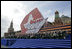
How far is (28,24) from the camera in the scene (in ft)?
78.7

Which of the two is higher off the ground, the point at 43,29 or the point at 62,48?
the point at 43,29

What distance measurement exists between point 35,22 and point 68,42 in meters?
13.1

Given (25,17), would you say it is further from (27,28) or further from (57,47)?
(57,47)

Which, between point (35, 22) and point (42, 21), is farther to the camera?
point (35, 22)

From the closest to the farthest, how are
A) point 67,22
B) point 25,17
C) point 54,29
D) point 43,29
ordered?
point 67,22 < point 54,29 < point 43,29 < point 25,17

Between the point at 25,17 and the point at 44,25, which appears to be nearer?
the point at 44,25

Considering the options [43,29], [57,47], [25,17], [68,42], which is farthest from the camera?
[25,17]

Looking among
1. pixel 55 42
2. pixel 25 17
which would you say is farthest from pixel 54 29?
pixel 25 17

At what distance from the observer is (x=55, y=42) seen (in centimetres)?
1066

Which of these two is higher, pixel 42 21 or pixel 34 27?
pixel 42 21

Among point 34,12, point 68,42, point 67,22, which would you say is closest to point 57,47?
point 68,42

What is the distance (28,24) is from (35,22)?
3.43 metres

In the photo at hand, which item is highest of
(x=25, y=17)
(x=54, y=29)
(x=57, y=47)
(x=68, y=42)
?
(x=25, y=17)

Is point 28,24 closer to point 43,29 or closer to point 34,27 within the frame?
point 34,27
